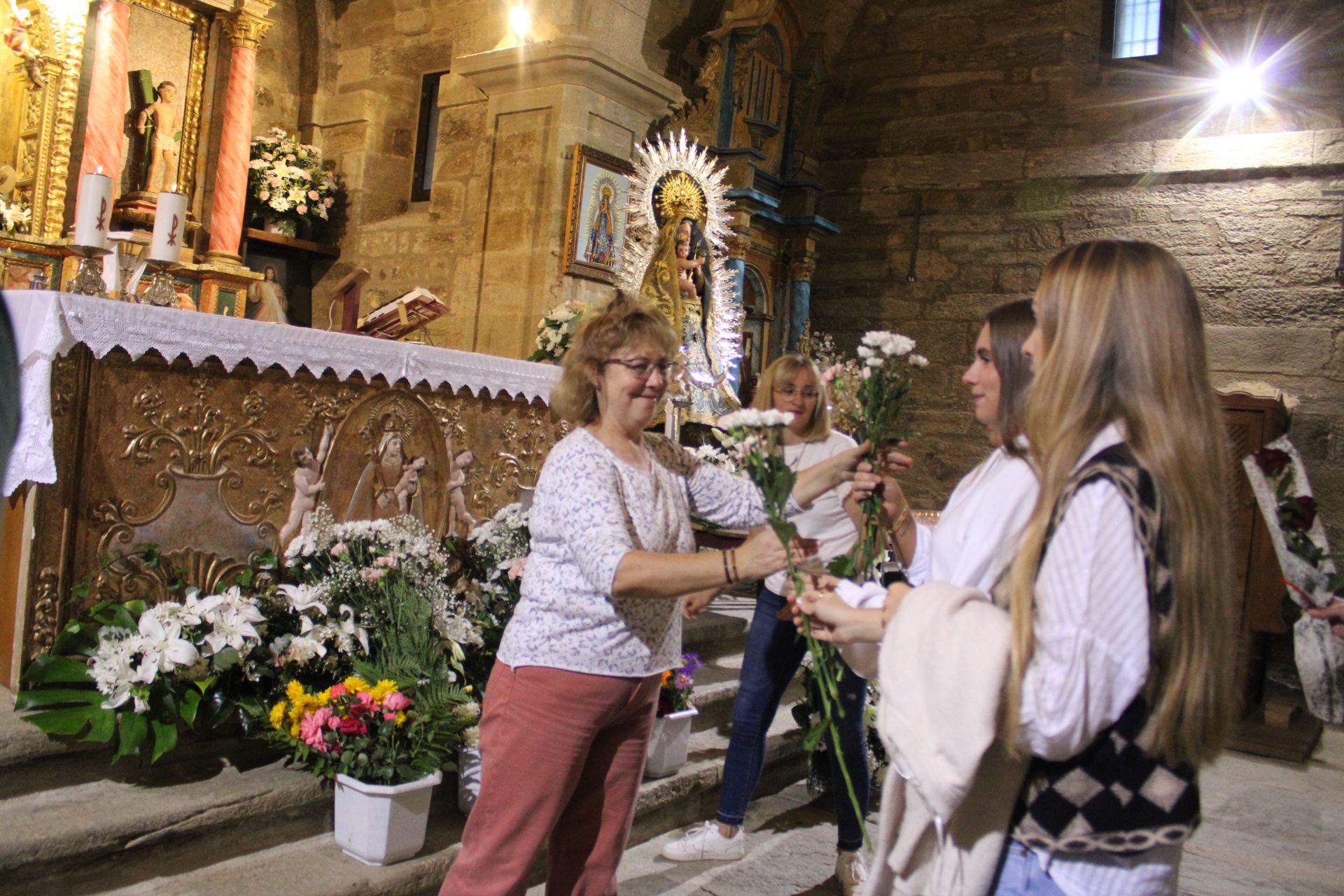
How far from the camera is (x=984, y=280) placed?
30.6ft

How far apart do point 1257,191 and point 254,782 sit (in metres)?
8.36

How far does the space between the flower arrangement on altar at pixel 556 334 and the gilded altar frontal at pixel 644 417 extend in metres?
0.03

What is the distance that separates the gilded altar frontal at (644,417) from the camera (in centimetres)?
140

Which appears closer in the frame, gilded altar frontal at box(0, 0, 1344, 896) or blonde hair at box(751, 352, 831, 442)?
gilded altar frontal at box(0, 0, 1344, 896)

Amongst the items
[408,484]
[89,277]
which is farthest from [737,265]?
[89,277]

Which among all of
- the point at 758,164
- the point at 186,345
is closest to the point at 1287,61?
the point at 758,164

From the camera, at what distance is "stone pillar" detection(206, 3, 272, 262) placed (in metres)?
7.27

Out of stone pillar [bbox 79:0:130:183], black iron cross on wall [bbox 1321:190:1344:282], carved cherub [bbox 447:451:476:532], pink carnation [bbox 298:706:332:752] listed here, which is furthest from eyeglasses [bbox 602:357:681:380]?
black iron cross on wall [bbox 1321:190:1344:282]

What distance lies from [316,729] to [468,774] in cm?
53

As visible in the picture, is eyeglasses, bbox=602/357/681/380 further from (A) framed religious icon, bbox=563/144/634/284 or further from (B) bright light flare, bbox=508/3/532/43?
(B) bright light flare, bbox=508/3/532/43

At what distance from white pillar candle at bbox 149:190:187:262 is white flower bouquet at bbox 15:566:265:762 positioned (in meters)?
1.30

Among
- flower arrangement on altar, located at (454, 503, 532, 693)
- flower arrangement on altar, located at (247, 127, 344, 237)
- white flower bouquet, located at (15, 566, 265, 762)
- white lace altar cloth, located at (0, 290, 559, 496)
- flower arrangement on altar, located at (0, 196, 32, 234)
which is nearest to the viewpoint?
white flower bouquet, located at (15, 566, 265, 762)

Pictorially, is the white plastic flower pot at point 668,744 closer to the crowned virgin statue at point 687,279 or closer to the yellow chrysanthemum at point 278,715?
the yellow chrysanthemum at point 278,715

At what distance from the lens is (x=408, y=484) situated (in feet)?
13.8
